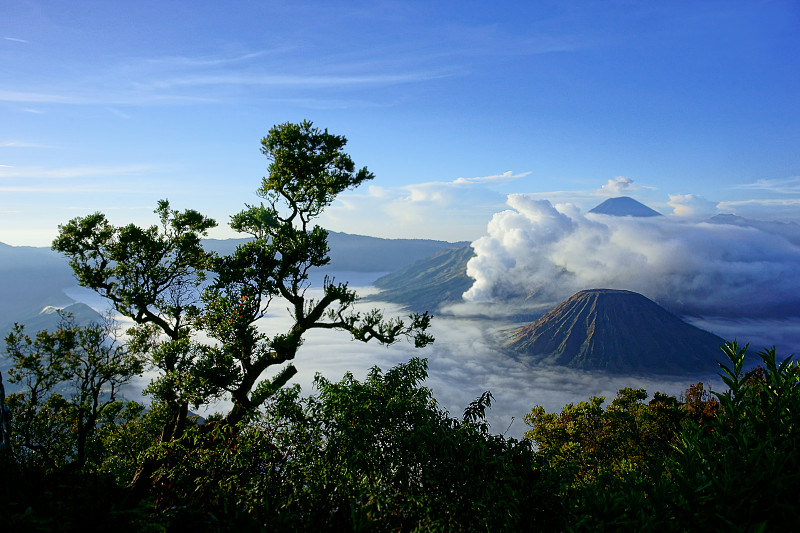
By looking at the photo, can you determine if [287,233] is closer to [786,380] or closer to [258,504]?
[258,504]

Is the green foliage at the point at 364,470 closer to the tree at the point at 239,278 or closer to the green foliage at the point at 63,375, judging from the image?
the tree at the point at 239,278

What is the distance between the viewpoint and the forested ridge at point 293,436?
3744mm

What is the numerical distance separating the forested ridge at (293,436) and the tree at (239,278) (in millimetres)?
66

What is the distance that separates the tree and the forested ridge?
66mm

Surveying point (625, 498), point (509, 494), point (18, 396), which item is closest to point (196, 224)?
point (18, 396)

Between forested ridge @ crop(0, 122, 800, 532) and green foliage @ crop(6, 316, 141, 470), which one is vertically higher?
forested ridge @ crop(0, 122, 800, 532)

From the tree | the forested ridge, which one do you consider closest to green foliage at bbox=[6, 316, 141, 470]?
the forested ridge

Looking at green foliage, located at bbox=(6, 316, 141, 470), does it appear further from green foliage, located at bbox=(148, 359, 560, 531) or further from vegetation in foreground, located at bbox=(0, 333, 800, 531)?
green foliage, located at bbox=(148, 359, 560, 531)

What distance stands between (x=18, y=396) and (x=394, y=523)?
19.7 metres

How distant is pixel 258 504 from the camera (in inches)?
243

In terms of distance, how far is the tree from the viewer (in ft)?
41.2

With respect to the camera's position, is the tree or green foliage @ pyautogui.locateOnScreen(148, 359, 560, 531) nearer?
green foliage @ pyautogui.locateOnScreen(148, 359, 560, 531)

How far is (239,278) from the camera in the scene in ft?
44.1

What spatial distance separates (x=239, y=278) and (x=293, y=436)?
23.6ft
